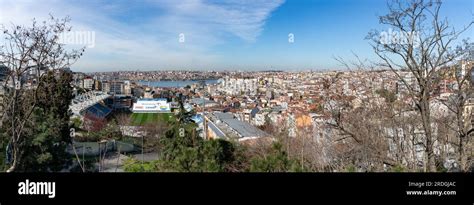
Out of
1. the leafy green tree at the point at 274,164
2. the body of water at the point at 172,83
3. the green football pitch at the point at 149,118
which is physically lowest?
the leafy green tree at the point at 274,164

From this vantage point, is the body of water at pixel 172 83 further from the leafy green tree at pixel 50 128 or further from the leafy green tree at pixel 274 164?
the leafy green tree at pixel 274 164

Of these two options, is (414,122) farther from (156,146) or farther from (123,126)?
(123,126)

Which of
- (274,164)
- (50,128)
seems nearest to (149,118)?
(50,128)

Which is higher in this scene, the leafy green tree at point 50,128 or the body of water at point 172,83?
the body of water at point 172,83

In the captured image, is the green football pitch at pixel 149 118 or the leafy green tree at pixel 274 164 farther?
the green football pitch at pixel 149 118

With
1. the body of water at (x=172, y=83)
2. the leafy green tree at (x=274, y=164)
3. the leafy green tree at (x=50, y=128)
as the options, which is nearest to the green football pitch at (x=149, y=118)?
the body of water at (x=172, y=83)

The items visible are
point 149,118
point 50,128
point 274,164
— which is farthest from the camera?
point 149,118

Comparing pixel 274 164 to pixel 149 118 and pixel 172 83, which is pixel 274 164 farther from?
pixel 149 118

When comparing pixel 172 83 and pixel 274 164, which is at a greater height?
pixel 172 83

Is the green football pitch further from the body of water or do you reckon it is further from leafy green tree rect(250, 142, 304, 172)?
leafy green tree rect(250, 142, 304, 172)
